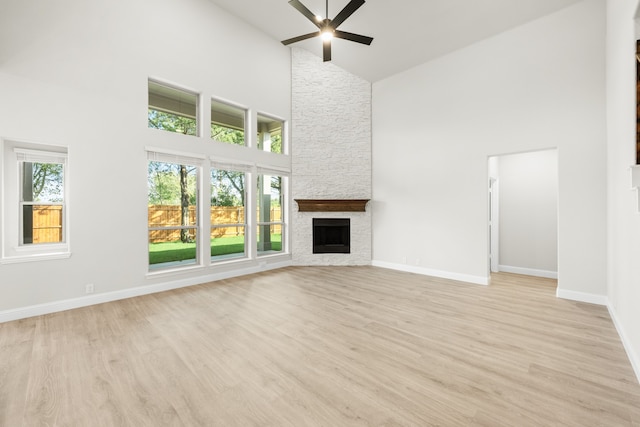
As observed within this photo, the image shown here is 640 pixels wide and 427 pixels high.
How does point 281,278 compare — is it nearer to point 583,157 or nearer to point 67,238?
point 67,238

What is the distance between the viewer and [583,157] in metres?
3.78

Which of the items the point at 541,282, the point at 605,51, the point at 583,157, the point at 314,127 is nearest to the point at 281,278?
the point at 314,127

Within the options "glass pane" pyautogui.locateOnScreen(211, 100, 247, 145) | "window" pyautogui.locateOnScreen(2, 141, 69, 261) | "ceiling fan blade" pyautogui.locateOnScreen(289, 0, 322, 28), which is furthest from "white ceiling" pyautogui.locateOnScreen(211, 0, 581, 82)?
"window" pyautogui.locateOnScreen(2, 141, 69, 261)

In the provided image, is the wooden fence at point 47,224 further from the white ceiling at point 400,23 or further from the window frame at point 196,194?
the white ceiling at point 400,23

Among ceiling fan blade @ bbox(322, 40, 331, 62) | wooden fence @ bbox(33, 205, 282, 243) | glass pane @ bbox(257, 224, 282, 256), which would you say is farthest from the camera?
glass pane @ bbox(257, 224, 282, 256)

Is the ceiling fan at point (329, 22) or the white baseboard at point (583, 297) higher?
the ceiling fan at point (329, 22)

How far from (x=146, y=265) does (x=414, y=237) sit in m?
4.87

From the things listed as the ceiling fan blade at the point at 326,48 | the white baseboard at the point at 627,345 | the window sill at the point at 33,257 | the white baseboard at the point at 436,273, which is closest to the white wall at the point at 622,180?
the white baseboard at the point at 627,345

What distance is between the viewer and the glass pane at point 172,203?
173 inches

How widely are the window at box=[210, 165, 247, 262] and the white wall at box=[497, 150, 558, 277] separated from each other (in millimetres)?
5511

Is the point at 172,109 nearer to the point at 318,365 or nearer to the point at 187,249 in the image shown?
the point at 318,365

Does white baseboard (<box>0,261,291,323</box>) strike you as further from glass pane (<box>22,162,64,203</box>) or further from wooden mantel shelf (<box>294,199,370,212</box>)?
wooden mantel shelf (<box>294,199,370,212</box>)

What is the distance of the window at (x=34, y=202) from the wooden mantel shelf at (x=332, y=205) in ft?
13.1

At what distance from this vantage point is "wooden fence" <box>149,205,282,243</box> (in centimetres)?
443
